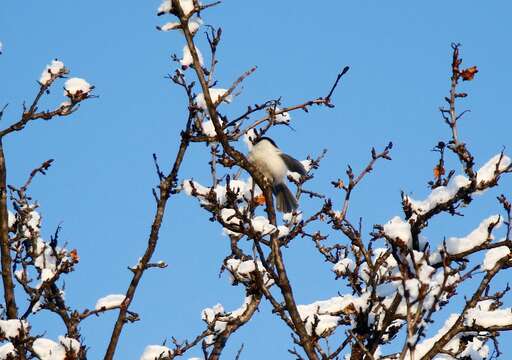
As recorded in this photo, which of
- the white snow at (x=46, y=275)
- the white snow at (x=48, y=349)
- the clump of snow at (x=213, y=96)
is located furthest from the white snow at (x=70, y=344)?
the clump of snow at (x=213, y=96)

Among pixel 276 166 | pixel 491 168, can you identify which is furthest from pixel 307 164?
pixel 491 168

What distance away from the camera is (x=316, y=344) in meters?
6.99

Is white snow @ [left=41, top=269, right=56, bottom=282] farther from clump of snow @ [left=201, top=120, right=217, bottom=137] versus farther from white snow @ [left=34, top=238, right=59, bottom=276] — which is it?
clump of snow @ [left=201, top=120, right=217, bottom=137]

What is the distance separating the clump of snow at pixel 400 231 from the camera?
235 inches

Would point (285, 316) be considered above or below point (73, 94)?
below

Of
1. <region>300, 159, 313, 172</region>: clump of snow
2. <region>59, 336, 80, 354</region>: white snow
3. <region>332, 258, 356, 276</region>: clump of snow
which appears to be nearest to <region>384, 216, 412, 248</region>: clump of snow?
<region>332, 258, 356, 276</region>: clump of snow

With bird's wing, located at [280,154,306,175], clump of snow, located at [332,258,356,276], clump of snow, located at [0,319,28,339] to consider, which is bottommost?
clump of snow, located at [0,319,28,339]

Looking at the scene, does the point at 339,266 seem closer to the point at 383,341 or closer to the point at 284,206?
the point at 383,341

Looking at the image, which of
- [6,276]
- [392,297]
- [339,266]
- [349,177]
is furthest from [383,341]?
[6,276]

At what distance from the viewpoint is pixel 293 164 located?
31.7ft

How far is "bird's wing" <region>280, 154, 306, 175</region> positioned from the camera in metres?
9.60

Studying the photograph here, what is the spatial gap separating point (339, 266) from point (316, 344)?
1193mm

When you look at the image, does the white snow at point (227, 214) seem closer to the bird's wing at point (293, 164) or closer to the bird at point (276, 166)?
the bird at point (276, 166)

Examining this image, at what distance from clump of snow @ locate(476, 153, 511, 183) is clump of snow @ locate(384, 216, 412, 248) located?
73 cm
